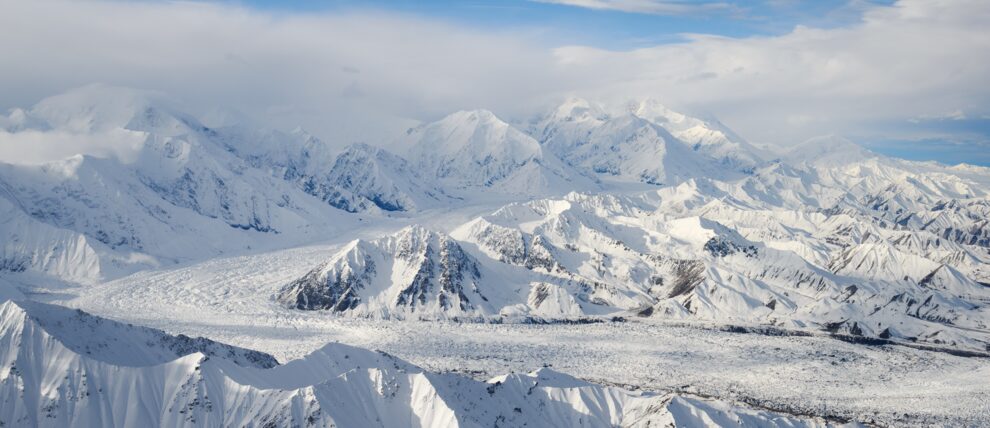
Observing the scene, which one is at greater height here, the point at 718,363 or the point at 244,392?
the point at 244,392

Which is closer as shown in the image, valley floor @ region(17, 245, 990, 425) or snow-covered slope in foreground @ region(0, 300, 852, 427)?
snow-covered slope in foreground @ region(0, 300, 852, 427)

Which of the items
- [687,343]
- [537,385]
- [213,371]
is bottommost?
[687,343]

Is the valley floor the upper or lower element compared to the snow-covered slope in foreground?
lower

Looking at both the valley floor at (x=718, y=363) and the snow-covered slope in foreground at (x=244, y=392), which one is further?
the valley floor at (x=718, y=363)

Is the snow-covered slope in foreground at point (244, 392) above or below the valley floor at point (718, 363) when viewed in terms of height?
above

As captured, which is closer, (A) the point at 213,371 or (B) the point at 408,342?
(A) the point at 213,371

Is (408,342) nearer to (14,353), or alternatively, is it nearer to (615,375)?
(615,375)

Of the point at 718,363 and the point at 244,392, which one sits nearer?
the point at 244,392

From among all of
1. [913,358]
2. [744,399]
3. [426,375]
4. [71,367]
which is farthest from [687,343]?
[71,367]
